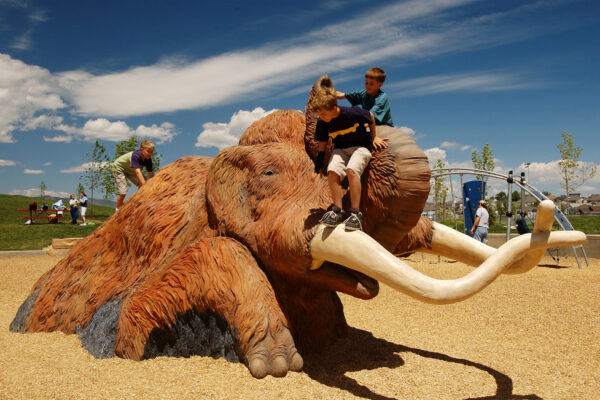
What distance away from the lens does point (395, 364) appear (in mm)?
3949

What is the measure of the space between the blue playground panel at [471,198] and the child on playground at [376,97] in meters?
9.64

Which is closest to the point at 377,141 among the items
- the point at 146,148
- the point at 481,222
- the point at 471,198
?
the point at 146,148

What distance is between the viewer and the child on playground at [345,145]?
314 centimetres

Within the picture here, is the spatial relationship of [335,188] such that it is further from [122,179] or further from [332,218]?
[122,179]

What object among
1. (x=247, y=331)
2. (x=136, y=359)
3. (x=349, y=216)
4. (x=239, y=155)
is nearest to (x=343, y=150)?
(x=349, y=216)

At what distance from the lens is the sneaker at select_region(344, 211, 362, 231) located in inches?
120

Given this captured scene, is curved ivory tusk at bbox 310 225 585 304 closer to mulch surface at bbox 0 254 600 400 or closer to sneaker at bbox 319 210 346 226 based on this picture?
sneaker at bbox 319 210 346 226

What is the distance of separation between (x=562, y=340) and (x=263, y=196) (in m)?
3.53

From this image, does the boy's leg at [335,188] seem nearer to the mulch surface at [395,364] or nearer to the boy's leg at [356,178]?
the boy's leg at [356,178]

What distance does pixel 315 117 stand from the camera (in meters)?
3.69

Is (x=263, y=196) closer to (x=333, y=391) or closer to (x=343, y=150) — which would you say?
(x=343, y=150)

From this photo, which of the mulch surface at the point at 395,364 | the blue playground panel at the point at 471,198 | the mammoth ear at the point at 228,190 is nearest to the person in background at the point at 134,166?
the mammoth ear at the point at 228,190

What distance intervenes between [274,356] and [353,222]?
108cm

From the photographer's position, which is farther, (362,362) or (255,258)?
(362,362)
